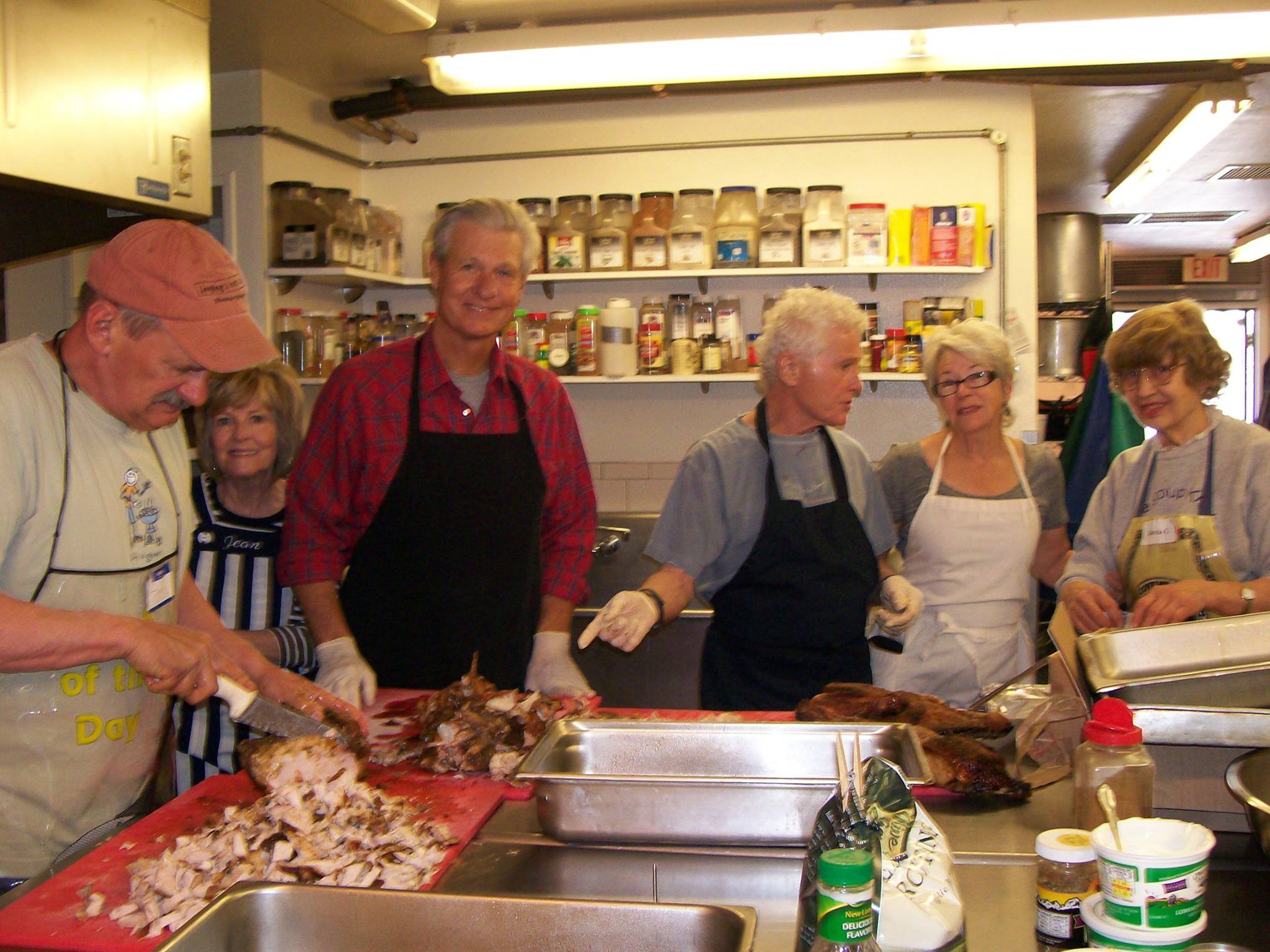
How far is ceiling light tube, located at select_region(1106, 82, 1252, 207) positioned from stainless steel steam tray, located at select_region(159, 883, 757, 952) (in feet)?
15.1

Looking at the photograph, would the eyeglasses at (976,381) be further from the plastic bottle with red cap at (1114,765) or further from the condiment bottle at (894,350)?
the plastic bottle with red cap at (1114,765)

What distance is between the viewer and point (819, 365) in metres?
2.93

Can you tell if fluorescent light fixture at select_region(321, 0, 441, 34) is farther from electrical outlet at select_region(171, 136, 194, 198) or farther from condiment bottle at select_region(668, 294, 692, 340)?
condiment bottle at select_region(668, 294, 692, 340)

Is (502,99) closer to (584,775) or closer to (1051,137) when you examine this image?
(1051,137)

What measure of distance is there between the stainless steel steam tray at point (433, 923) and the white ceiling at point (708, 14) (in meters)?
Result: 3.41

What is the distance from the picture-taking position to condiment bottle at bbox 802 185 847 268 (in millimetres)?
4691

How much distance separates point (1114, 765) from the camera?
1596 millimetres

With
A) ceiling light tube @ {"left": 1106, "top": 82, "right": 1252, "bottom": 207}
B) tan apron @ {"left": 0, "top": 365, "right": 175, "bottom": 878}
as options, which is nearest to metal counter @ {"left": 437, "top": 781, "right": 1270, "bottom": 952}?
tan apron @ {"left": 0, "top": 365, "right": 175, "bottom": 878}

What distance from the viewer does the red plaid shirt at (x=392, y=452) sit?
278cm

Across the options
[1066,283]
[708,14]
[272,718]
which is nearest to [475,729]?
[272,718]

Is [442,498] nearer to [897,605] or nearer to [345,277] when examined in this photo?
[897,605]

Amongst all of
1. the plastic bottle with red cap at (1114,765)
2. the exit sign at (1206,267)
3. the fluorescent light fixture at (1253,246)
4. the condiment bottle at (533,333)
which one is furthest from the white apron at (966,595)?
the exit sign at (1206,267)

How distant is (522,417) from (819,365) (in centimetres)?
83

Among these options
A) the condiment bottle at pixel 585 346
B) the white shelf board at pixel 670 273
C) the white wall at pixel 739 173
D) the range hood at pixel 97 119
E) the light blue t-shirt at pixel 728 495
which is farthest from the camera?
the white wall at pixel 739 173
